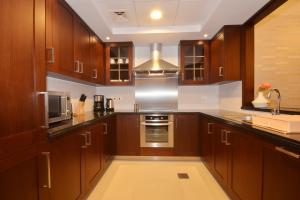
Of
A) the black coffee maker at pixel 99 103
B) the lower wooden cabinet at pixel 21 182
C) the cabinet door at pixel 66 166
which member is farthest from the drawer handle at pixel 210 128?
the lower wooden cabinet at pixel 21 182

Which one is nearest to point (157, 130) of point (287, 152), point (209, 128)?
point (209, 128)

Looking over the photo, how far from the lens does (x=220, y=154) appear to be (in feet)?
8.18

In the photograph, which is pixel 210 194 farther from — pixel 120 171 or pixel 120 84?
pixel 120 84

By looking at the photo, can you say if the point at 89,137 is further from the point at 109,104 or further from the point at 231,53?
the point at 231,53

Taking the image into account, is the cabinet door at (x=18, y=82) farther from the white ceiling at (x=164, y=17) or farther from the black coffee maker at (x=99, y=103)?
the black coffee maker at (x=99, y=103)

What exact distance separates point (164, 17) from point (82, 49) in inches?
51.2

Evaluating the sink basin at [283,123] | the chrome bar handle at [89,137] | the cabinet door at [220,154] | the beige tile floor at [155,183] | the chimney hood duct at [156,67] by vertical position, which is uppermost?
the chimney hood duct at [156,67]

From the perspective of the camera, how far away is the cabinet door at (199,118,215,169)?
2889 millimetres

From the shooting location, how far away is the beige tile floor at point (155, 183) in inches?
91.0

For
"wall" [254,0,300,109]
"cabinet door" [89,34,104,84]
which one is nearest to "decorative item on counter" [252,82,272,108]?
"wall" [254,0,300,109]

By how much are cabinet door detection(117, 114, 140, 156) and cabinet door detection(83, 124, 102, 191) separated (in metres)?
0.90

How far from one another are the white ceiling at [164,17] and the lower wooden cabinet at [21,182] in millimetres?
1802

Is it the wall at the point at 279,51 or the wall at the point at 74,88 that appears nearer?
the wall at the point at 74,88

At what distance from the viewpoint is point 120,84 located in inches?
157
